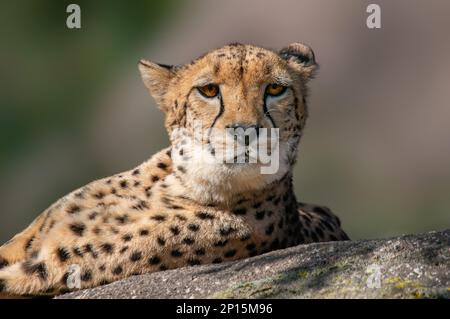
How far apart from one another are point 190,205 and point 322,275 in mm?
790

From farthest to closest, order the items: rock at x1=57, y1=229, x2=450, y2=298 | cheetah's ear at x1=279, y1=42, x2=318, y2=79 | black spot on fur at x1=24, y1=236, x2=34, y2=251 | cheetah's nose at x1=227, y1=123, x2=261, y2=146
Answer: cheetah's ear at x1=279, y1=42, x2=318, y2=79
black spot on fur at x1=24, y1=236, x2=34, y2=251
cheetah's nose at x1=227, y1=123, x2=261, y2=146
rock at x1=57, y1=229, x2=450, y2=298

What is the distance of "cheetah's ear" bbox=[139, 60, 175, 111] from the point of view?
4.48 meters

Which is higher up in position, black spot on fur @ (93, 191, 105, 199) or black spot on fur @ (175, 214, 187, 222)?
black spot on fur @ (93, 191, 105, 199)

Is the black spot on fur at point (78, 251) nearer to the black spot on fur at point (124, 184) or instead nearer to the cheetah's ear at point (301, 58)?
the black spot on fur at point (124, 184)

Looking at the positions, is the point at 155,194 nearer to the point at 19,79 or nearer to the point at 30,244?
the point at 30,244

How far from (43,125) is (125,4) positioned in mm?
1662

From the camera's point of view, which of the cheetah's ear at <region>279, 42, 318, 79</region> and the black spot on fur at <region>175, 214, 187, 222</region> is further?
the cheetah's ear at <region>279, 42, 318, 79</region>

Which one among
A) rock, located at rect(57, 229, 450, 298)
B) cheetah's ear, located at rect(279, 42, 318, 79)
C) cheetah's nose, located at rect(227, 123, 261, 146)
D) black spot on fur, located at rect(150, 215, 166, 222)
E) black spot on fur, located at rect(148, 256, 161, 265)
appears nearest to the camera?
rock, located at rect(57, 229, 450, 298)

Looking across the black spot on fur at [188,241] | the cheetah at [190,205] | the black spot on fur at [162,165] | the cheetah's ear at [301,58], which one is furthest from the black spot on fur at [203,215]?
the cheetah's ear at [301,58]

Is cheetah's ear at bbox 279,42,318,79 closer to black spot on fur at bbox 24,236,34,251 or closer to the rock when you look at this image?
the rock

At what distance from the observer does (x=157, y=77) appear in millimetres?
4504

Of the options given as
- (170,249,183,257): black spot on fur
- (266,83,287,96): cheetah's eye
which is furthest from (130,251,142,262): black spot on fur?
(266,83,287,96): cheetah's eye

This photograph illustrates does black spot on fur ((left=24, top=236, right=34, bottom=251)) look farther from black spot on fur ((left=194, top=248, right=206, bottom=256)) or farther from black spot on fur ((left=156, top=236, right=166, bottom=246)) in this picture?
black spot on fur ((left=194, top=248, right=206, bottom=256))
